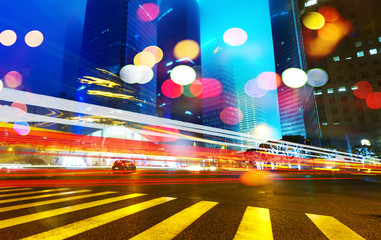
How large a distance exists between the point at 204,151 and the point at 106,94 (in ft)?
247

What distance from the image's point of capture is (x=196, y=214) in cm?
498

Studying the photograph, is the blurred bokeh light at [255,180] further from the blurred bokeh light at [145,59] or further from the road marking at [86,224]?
the blurred bokeh light at [145,59]

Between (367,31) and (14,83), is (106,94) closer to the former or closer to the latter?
(14,83)

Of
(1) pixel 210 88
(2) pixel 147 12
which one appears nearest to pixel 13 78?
(2) pixel 147 12

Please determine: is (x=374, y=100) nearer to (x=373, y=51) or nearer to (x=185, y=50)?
(x=373, y=51)

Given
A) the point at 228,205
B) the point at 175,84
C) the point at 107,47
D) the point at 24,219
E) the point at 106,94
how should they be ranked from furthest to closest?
the point at 175,84
the point at 107,47
the point at 106,94
the point at 228,205
the point at 24,219

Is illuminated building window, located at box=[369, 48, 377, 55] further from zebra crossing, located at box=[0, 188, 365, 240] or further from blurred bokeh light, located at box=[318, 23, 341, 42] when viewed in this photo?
zebra crossing, located at box=[0, 188, 365, 240]

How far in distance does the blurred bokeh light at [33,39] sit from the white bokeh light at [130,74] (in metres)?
35.1

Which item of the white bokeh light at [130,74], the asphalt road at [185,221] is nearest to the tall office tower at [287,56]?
the white bokeh light at [130,74]

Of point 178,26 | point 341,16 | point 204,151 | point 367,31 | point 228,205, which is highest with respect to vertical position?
point 178,26

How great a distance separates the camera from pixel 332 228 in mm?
3963

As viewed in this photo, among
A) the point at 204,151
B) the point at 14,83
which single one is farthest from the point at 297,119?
the point at 14,83

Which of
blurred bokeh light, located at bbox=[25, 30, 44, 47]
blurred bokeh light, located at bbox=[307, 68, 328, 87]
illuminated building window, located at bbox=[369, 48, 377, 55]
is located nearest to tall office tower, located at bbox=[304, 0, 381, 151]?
illuminated building window, located at bbox=[369, 48, 377, 55]

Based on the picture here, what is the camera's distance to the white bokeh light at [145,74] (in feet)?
372
